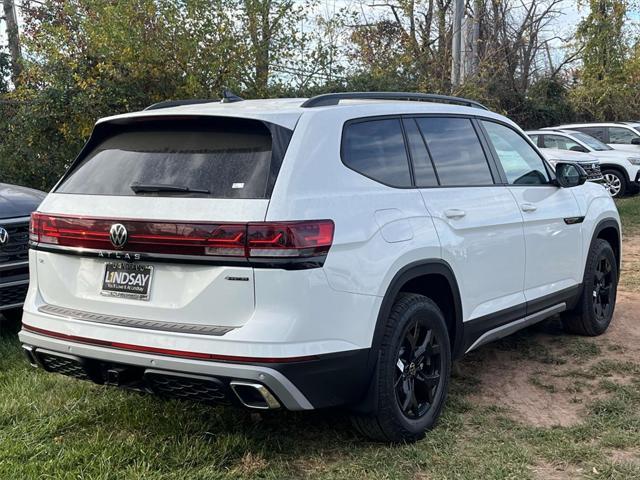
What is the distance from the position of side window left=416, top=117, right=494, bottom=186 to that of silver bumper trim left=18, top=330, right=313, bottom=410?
1.62 meters

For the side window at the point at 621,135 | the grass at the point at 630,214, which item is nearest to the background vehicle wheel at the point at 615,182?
the grass at the point at 630,214

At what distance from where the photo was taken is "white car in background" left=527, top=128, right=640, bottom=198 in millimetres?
16062

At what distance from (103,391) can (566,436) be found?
269 cm

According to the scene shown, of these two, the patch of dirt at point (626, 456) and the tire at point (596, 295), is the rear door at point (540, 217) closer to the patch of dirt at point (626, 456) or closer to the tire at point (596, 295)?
the tire at point (596, 295)

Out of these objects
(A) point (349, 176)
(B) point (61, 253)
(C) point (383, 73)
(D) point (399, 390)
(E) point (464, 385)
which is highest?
(C) point (383, 73)

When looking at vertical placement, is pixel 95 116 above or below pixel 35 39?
below

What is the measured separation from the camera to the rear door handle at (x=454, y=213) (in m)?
4.01

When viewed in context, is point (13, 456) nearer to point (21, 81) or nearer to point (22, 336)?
point (22, 336)

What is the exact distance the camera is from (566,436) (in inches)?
153

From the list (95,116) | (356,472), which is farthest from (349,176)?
(95,116)

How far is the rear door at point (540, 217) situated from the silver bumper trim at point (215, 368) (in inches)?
87.4

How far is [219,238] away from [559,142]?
47.4 feet

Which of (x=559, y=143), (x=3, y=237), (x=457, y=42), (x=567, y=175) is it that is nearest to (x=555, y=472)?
(x=567, y=175)

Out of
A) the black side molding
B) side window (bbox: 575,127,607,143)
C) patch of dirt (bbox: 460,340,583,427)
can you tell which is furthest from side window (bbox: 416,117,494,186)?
side window (bbox: 575,127,607,143)
